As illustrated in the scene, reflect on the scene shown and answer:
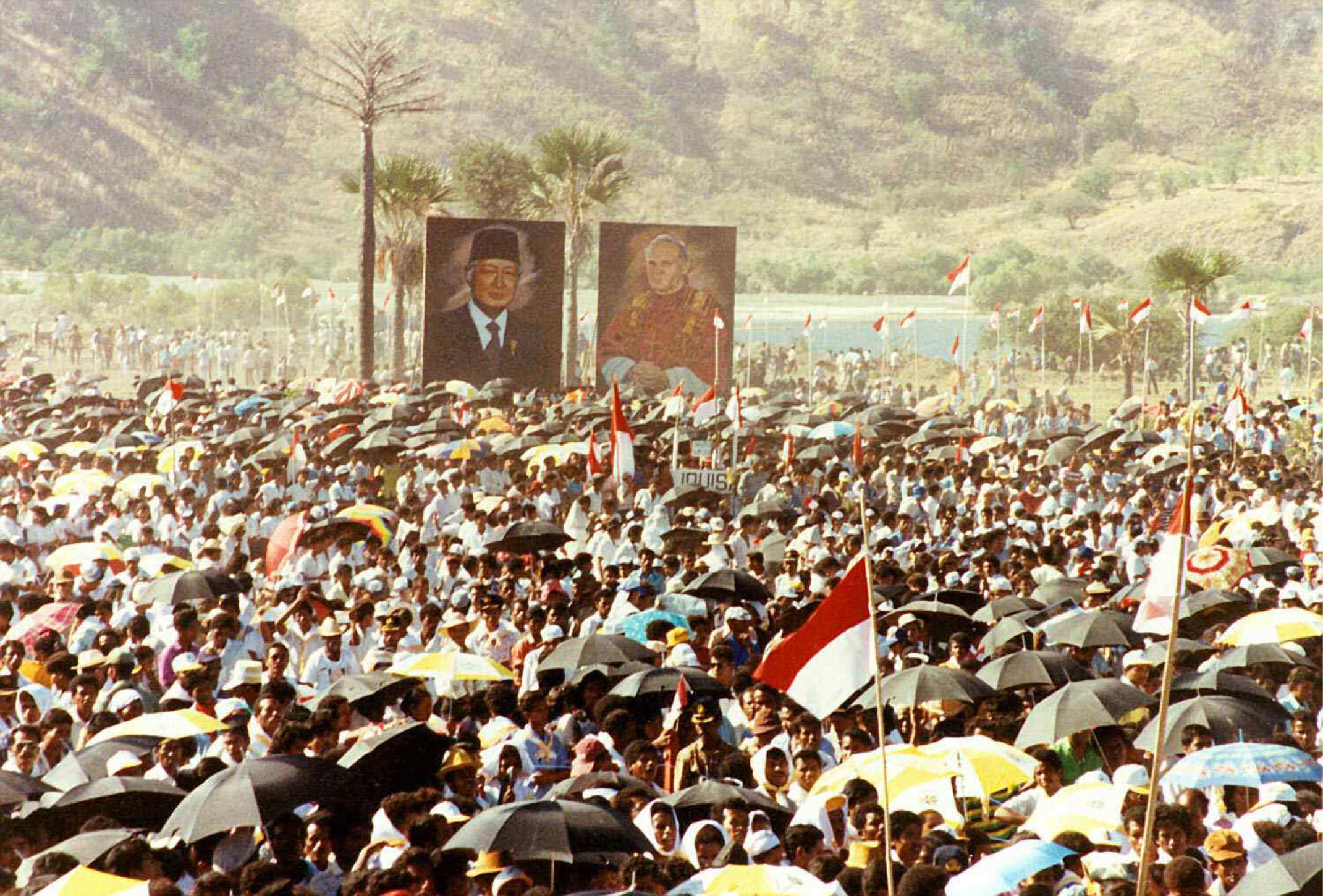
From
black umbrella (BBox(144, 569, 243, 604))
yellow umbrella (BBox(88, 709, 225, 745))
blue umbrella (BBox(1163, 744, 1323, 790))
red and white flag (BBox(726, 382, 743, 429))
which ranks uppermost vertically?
red and white flag (BBox(726, 382, 743, 429))

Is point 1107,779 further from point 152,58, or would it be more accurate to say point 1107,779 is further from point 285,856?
point 152,58

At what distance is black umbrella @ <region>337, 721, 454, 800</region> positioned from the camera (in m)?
7.94

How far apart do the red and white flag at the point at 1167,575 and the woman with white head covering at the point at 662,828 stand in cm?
215

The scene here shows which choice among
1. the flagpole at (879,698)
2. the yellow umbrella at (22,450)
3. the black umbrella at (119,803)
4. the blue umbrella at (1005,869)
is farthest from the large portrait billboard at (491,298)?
the blue umbrella at (1005,869)

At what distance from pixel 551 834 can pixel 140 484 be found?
14539 millimetres

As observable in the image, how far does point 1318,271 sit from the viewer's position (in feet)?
277

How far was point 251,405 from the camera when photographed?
100 feet

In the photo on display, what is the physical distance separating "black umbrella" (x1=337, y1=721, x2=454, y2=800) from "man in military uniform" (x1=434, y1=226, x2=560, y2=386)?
31.6 metres

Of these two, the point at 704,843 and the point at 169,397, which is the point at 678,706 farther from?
the point at 169,397

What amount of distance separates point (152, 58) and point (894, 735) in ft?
396

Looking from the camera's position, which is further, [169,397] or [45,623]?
[169,397]

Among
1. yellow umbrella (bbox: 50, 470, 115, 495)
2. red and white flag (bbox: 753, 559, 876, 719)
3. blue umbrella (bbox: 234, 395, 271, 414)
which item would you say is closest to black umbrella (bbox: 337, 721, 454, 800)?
red and white flag (bbox: 753, 559, 876, 719)

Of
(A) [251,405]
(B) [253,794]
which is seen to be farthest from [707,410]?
(B) [253,794]

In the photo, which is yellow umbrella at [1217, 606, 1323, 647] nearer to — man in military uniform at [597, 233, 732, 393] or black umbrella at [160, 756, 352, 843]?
black umbrella at [160, 756, 352, 843]
